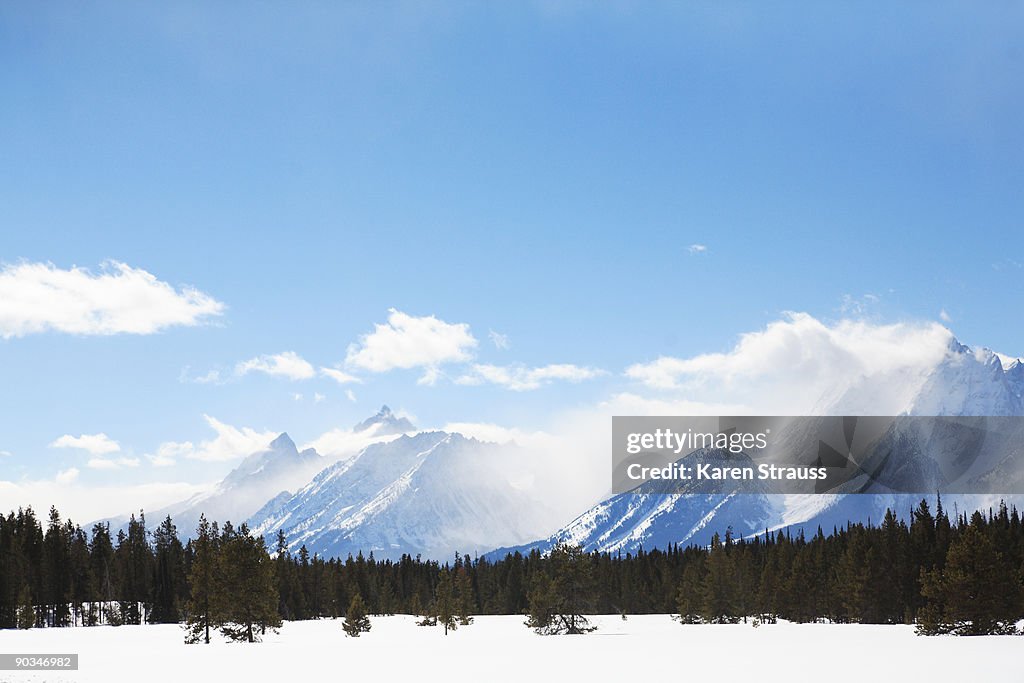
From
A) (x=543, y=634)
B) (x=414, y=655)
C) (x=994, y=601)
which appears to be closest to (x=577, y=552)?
(x=543, y=634)

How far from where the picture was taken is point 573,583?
3450 inches

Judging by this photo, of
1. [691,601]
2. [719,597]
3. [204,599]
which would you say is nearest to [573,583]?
[204,599]

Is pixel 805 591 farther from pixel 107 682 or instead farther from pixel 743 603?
pixel 107 682

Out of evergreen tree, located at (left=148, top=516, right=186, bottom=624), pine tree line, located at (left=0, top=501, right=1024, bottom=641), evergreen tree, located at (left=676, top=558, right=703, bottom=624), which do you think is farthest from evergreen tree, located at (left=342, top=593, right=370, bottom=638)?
evergreen tree, located at (left=676, top=558, right=703, bottom=624)

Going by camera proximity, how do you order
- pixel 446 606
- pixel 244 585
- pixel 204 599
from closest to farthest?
pixel 244 585, pixel 204 599, pixel 446 606

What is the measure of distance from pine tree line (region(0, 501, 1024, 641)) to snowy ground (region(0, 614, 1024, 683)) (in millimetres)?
5040

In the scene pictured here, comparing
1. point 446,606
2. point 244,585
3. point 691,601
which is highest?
point 244,585

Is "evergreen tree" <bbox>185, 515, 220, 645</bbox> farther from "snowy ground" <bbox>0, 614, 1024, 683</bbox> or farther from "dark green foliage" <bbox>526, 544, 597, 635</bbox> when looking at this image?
"dark green foliage" <bbox>526, 544, 597, 635</bbox>

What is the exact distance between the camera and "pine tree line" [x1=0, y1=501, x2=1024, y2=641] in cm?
7394

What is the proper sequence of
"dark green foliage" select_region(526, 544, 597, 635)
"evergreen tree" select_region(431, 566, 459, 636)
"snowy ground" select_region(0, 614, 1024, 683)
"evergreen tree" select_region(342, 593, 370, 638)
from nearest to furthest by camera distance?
"snowy ground" select_region(0, 614, 1024, 683) → "dark green foliage" select_region(526, 544, 597, 635) → "evergreen tree" select_region(342, 593, 370, 638) → "evergreen tree" select_region(431, 566, 459, 636)

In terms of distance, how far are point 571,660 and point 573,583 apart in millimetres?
33439

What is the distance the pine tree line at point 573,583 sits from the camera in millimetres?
73938

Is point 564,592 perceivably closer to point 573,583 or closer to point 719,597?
point 573,583

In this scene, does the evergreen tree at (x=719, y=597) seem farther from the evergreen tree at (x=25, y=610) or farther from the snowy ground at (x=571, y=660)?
the evergreen tree at (x=25, y=610)
